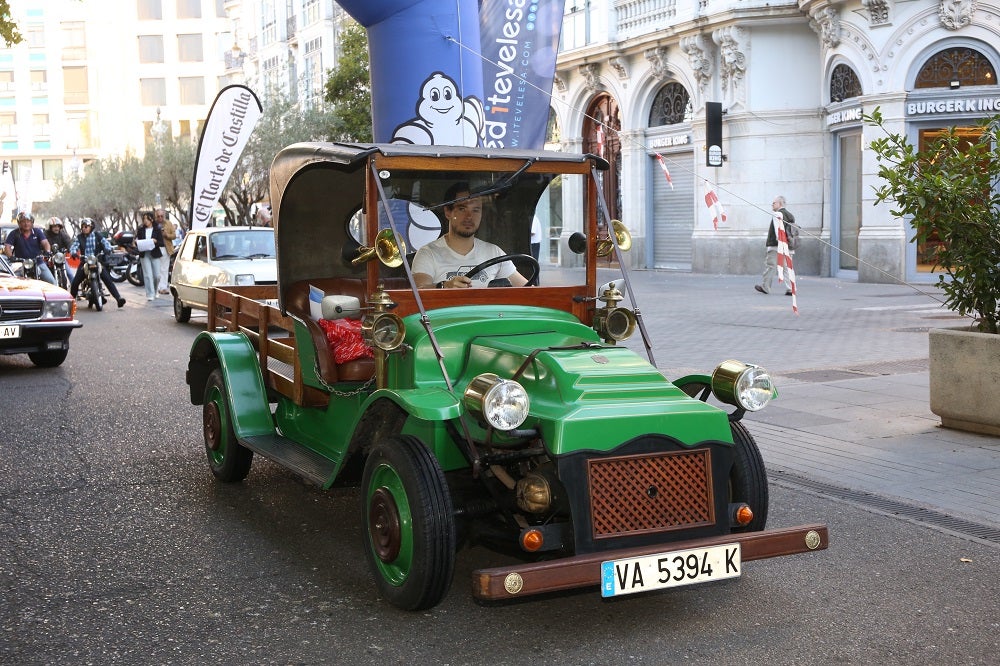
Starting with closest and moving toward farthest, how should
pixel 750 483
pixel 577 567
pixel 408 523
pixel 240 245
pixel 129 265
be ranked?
1. pixel 577 567
2. pixel 408 523
3. pixel 750 483
4. pixel 240 245
5. pixel 129 265

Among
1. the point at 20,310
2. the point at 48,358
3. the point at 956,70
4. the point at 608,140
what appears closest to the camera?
the point at 20,310

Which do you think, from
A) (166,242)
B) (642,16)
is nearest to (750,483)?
(166,242)

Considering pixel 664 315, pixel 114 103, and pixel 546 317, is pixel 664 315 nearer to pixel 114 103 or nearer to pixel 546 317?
pixel 546 317

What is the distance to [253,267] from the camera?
16703 millimetres

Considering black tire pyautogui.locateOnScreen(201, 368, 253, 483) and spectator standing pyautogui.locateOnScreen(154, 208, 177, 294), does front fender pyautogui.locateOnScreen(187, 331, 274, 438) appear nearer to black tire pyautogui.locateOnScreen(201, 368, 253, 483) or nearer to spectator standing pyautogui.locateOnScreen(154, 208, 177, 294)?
black tire pyautogui.locateOnScreen(201, 368, 253, 483)

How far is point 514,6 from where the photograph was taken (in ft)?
40.4

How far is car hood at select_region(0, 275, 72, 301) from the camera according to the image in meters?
11.7

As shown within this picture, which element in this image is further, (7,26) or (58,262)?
(58,262)

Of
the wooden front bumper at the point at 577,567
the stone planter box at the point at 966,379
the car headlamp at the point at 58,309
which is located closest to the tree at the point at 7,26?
the car headlamp at the point at 58,309

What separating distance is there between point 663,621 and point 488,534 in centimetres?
74

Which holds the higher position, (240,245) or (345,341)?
(240,245)

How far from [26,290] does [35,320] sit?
14.8 inches

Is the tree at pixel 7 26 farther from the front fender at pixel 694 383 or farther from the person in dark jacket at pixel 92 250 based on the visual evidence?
the front fender at pixel 694 383

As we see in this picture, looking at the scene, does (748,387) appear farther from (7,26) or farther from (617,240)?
(7,26)
